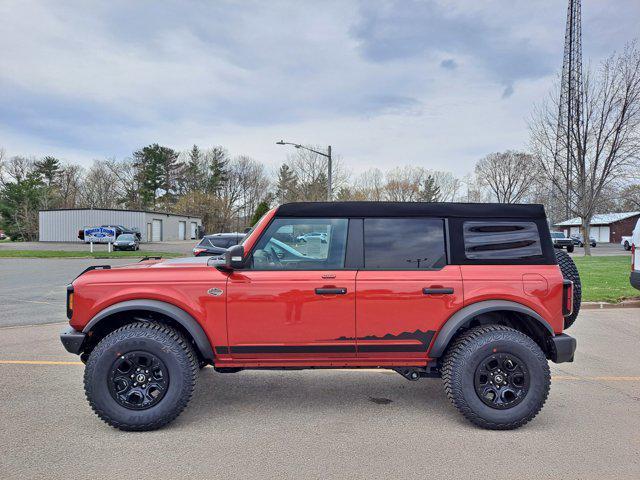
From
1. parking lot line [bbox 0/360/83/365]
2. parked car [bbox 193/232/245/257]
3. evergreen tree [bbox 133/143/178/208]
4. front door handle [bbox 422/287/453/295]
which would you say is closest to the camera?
front door handle [bbox 422/287/453/295]

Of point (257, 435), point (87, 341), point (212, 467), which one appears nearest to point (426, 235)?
point (257, 435)

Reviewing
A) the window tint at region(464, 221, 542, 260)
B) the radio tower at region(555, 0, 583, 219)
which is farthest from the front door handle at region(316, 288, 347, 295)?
the radio tower at region(555, 0, 583, 219)

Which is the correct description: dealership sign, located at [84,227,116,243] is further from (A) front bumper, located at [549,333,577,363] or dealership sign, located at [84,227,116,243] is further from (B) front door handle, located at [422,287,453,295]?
(A) front bumper, located at [549,333,577,363]

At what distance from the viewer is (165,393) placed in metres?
3.48

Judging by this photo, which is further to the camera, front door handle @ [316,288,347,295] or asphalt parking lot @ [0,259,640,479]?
front door handle @ [316,288,347,295]

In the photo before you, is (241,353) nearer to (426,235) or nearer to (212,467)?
(212,467)

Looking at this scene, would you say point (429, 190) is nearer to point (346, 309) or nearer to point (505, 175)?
point (505, 175)

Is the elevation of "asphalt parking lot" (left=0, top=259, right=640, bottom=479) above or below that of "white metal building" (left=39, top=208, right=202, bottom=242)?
below

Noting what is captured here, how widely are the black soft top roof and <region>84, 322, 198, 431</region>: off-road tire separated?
1436mm

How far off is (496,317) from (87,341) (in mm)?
3583

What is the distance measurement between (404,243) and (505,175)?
233 ft

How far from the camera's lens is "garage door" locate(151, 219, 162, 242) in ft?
150

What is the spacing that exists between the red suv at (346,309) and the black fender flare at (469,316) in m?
0.01

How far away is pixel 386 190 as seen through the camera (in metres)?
58.3
